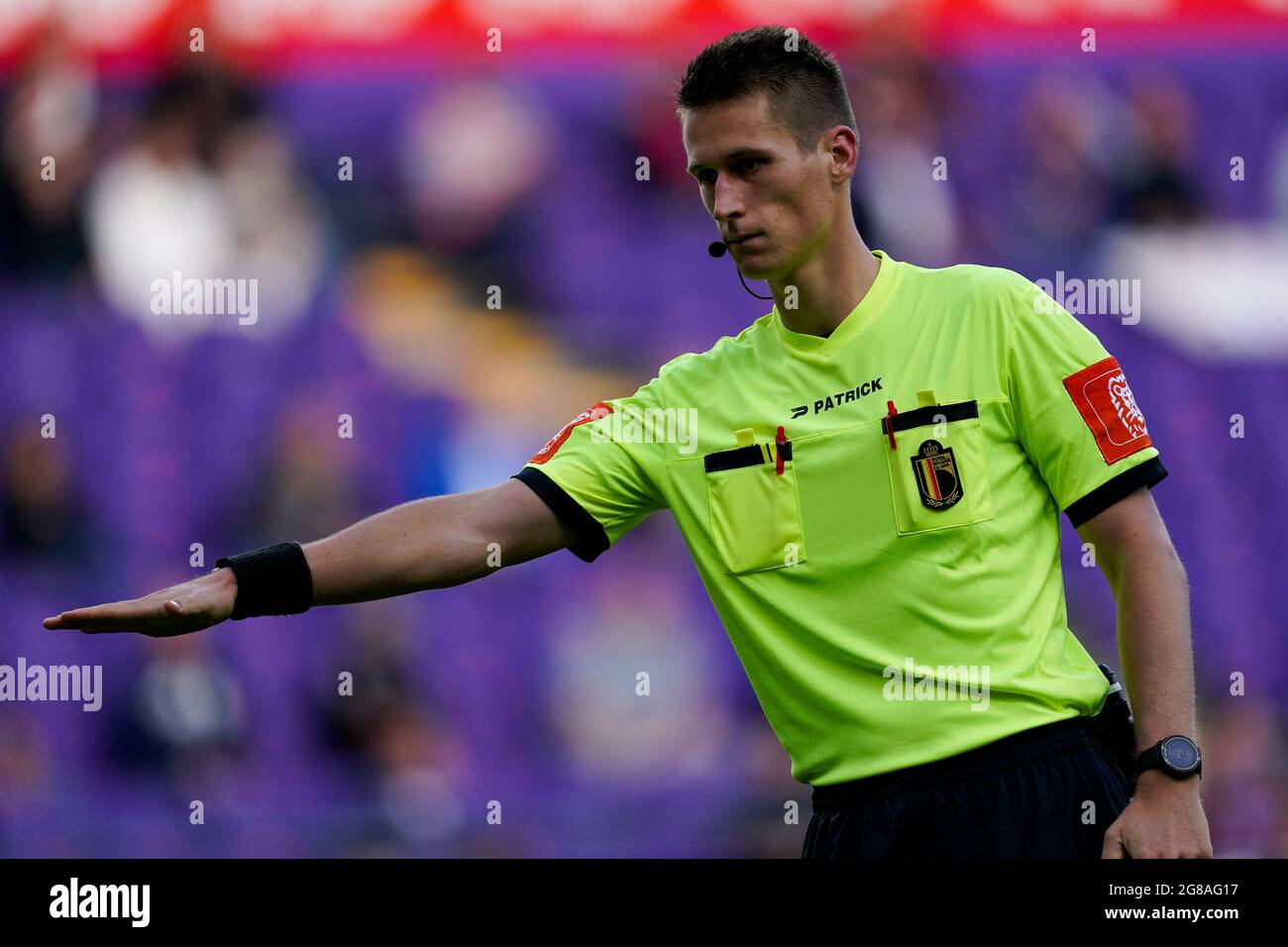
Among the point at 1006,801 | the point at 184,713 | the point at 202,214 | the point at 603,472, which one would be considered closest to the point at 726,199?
the point at 603,472

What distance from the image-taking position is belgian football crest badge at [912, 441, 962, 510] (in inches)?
127

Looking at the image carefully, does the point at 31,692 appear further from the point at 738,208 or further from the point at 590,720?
the point at 738,208

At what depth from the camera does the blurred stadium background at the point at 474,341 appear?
693 centimetres

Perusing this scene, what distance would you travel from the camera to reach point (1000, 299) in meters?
3.29

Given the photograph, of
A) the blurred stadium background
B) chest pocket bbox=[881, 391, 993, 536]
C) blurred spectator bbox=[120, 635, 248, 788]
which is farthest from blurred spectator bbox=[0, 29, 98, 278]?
chest pocket bbox=[881, 391, 993, 536]

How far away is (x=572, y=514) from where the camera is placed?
353 cm

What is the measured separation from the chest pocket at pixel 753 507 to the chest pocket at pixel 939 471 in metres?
0.23

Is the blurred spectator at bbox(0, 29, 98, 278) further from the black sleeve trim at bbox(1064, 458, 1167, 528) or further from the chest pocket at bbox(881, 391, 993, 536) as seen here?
the black sleeve trim at bbox(1064, 458, 1167, 528)

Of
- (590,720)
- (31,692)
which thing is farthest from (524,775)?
(31,692)

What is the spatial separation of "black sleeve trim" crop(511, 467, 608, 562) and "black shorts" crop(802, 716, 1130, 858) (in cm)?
79

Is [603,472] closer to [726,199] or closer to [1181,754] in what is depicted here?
[726,199]

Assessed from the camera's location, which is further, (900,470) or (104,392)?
(104,392)

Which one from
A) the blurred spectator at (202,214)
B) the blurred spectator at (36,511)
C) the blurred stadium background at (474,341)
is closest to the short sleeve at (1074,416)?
the blurred stadium background at (474,341)

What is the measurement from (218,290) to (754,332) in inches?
172
